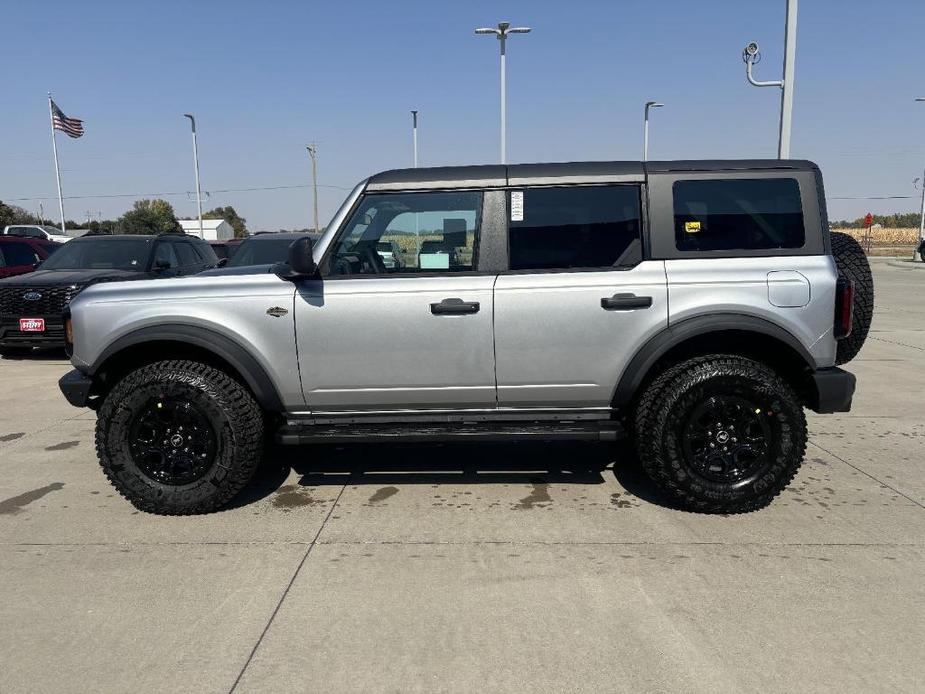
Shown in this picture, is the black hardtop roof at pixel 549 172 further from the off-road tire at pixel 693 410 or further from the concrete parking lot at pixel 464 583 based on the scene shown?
the concrete parking lot at pixel 464 583

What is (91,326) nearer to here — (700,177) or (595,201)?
(595,201)

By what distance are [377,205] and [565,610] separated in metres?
2.45

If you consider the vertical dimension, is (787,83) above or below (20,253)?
above

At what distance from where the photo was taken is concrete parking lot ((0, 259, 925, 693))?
252 centimetres

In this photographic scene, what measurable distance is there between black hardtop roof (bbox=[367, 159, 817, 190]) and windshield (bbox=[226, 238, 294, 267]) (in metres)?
5.62

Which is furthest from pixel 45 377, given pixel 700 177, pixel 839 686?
pixel 839 686

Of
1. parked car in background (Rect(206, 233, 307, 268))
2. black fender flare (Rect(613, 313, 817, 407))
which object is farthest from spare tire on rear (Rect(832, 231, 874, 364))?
parked car in background (Rect(206, 233, 307, 268))

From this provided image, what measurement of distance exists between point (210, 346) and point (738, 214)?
123 inches

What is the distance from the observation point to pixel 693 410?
12.4 ft

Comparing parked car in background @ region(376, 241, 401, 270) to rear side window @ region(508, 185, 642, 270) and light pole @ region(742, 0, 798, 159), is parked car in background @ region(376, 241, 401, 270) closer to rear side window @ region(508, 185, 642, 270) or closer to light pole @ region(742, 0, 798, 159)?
rear side window @ region(508, 185, 642, 270)

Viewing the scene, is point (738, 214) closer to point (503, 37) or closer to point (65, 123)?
point (503, 37)

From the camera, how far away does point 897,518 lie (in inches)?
149

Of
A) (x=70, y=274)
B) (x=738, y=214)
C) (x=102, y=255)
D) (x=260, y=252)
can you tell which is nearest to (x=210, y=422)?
(x=738, y=214)

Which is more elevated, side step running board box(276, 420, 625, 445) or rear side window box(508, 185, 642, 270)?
rear side window box(508, 185, 642, 270)
